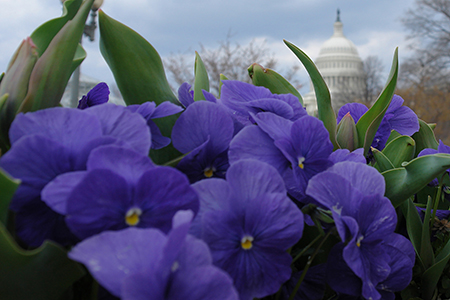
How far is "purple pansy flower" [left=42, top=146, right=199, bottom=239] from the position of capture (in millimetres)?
233

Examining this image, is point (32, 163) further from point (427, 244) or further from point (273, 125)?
point (427, 244)

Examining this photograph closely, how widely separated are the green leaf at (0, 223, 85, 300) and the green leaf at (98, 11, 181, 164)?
174mm

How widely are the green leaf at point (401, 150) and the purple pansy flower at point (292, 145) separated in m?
0.22

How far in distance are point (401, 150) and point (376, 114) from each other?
6 centimetres

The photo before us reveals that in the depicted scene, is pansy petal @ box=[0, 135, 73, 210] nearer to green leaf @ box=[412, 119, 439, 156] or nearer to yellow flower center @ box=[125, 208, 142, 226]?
yellow flower center @ box=[125, 208, 142, 226]

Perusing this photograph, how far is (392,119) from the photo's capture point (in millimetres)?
604

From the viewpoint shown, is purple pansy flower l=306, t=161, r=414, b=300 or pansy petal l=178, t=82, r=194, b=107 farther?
pansy petal l=178, t=82, r=194, b=107

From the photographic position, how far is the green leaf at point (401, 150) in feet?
1.68

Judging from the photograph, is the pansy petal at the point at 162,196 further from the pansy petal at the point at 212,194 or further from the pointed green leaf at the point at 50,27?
the pointed green leaf at the point at 50,27

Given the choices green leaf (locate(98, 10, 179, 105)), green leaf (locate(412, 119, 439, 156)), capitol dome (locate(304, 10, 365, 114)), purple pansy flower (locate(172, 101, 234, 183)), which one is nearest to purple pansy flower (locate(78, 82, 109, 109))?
green leaf (locate(98, 10, 179, 105))

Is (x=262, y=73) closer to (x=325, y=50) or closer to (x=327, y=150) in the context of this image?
(x=327, y=150)

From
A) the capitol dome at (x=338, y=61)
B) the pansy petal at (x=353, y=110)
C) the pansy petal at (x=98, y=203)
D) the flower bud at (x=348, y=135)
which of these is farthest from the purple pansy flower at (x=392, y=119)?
the capitol dome at (x=338, y=61)

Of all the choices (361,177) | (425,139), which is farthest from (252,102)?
(425,139)

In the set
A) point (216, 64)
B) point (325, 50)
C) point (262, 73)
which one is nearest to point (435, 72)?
point (216, 64)
